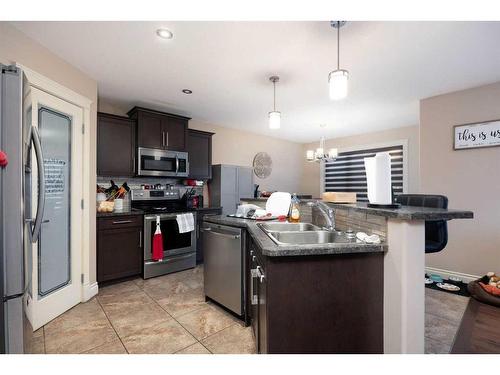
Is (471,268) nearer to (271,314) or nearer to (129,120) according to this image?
(271,314)

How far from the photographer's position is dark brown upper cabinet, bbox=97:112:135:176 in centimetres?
309

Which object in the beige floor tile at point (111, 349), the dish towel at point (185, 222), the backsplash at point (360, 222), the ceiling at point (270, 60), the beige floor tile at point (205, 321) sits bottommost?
the beige floor tile at point (205, 321)

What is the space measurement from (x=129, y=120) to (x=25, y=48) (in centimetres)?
139

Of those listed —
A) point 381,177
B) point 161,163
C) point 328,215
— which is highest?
point 161,163

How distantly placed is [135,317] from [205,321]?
663 mm

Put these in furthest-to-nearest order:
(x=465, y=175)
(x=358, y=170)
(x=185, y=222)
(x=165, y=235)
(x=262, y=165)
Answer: (x=262, y=165), (x=358, y=170), (x=185, y=222), (x=165, y=235), (x=465, y=175)

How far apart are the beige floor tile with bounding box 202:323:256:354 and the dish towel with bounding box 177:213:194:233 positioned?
5.52ft

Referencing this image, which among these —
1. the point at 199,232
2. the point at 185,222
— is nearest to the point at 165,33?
the point at 185,222

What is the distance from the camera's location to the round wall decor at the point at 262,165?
5395 mm

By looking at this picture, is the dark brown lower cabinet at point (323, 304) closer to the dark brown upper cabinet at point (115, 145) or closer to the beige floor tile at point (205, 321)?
the beige floor tile at point (205, 321)

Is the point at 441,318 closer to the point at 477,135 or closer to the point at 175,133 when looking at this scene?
the point at 477,135

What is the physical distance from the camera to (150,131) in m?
3.47

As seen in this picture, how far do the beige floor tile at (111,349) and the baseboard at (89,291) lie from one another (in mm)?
963

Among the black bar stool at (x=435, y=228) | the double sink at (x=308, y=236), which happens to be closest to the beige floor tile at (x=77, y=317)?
the double sink at (x=308, y=236)
